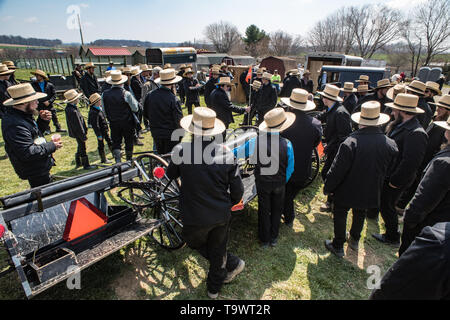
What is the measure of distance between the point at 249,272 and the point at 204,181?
162 cm

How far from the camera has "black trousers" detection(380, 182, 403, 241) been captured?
370 cm

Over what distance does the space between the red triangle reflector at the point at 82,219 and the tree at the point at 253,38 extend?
5897 cm

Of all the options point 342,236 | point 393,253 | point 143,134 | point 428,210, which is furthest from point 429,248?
point 143,134

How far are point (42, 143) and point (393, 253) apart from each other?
522 centimetres

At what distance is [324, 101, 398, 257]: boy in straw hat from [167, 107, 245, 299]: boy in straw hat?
58.3 inches

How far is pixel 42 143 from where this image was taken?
3.25m

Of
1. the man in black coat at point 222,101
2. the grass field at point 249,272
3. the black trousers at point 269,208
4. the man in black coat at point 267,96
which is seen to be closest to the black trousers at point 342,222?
the grass field at point 249,272

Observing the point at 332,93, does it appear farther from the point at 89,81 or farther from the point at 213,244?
the point at 89,81

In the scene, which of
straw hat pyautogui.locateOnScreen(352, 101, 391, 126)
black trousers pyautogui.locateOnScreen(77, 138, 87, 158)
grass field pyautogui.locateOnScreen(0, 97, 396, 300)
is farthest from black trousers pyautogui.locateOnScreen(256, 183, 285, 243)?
black trousers pyautogui.locateOnScreen(77, 138, 87, 158)

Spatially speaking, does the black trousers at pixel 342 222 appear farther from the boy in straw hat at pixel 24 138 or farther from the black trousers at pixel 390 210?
the boy in straw hat at pixel 24 138

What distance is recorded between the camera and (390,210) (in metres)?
3.72

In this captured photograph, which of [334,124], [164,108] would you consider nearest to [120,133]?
[164,108]

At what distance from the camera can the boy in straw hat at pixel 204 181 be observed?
2332 millimetres
